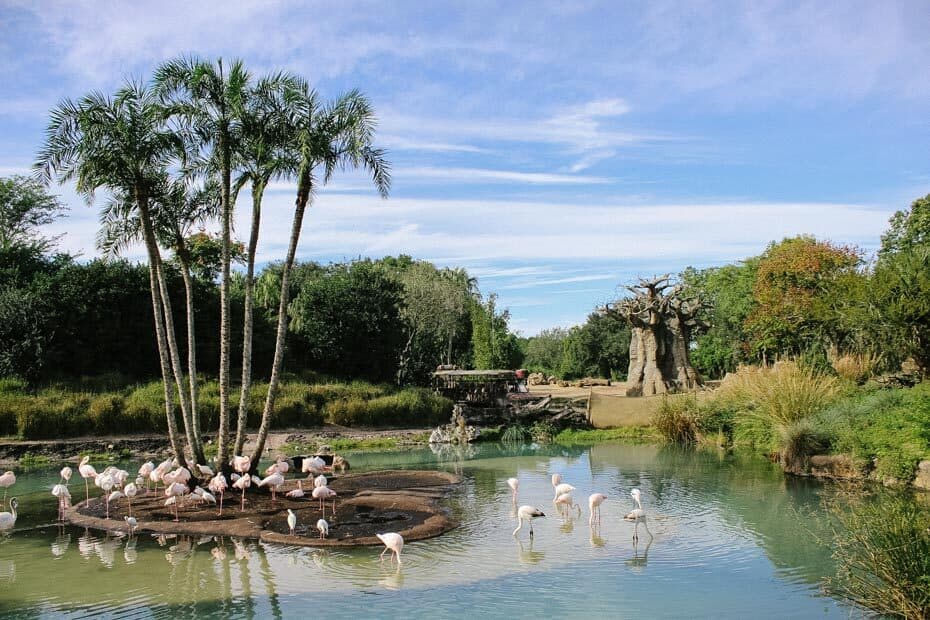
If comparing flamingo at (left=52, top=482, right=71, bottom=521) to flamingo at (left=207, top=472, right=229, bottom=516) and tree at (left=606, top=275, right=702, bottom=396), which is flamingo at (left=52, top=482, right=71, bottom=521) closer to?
flamingo at (left=207, top=472, right=229, bottom=516)

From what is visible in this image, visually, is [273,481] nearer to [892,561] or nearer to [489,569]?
[489,569]

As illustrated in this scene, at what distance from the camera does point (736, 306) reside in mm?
44719

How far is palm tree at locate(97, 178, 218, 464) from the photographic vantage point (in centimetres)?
1419

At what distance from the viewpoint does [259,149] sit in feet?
44.3

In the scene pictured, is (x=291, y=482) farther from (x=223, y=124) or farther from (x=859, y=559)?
(x=859, y=559)

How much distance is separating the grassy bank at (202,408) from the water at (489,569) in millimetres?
9094

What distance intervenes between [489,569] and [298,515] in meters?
4.44

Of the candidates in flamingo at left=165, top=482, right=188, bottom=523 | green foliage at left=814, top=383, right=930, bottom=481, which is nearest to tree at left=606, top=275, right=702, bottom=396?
green foliage at left=814, top=383, right=930, bottom=481

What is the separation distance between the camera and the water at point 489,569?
26.6 feet

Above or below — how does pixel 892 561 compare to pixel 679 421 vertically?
below

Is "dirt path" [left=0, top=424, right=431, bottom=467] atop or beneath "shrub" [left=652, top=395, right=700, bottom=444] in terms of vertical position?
beneath

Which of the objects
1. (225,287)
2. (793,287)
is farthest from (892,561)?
(793,287)

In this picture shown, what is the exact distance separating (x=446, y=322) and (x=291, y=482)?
34285 millimetres

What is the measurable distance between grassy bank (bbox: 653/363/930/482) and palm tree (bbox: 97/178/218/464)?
11790 millimetres
